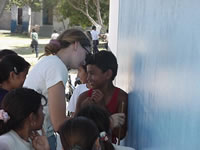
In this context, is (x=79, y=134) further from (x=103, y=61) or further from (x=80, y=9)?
(x=80, y=9)

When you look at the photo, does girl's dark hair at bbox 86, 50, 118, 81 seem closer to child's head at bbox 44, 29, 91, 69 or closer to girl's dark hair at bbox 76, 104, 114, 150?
child's head at bbox 44, 29, 91, 69

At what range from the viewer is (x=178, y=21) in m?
1.60

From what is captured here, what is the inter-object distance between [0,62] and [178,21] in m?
1.67

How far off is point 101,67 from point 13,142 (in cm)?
96

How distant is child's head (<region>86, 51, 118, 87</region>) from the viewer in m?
2.82

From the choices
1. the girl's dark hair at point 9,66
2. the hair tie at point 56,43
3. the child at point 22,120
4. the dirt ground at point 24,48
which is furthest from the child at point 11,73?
the dirt ground at point 24,48

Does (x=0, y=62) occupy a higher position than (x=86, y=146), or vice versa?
(x=0, y=62)

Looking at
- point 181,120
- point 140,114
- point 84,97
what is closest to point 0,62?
point 84,97

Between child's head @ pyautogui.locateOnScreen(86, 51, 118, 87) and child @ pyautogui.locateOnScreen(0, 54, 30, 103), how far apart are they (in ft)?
1.69

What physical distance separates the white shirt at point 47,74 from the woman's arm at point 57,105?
5 centimetres

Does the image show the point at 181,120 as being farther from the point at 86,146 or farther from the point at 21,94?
the point at 21,94

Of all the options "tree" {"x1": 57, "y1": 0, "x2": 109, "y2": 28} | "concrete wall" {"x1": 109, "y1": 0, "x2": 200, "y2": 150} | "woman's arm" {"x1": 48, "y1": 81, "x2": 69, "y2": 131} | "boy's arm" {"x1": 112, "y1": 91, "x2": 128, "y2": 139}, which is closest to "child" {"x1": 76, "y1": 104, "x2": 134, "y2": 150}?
"woman's arm" {"x1": 48, "y1": 81, "x2": 69, "y2": 131}

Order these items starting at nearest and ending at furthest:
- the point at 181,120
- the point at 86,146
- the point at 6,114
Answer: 1. the point at 181,120
2. the point at 86,146
3. the point at 6,114

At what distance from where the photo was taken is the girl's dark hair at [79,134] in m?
2.04
